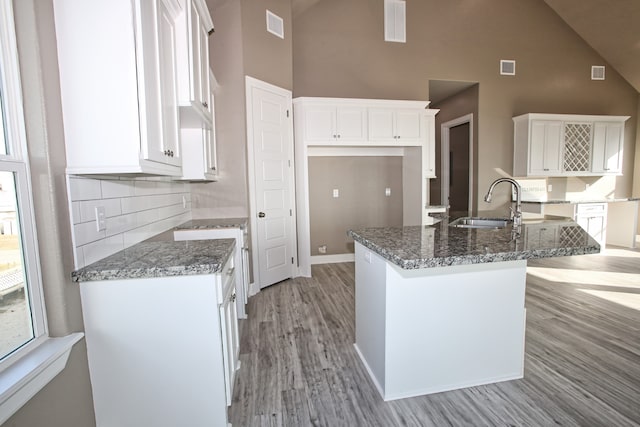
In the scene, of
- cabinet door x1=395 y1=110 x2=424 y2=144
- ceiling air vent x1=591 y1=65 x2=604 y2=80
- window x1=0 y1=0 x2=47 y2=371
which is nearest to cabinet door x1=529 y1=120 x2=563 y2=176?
ceiling air vent x1=591 y1=65 x2=604 y2=80

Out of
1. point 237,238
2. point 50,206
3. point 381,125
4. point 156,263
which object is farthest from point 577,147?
point 50,206

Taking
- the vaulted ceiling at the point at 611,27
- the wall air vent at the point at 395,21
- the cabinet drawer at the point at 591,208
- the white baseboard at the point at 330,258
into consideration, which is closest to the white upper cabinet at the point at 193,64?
the white baseboard at the point at 330,258

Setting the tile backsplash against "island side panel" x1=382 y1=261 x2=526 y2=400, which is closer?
the tile backsplash

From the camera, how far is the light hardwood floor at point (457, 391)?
1.71 meters

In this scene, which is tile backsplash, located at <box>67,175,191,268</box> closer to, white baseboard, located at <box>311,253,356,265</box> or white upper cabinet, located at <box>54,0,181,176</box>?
white upper cabinet, located at <box>54,0,181,176</box>

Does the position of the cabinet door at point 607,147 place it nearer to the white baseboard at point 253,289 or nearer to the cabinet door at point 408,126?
the cabinet door at point 408,126

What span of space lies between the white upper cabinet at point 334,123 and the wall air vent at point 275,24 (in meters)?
0.89

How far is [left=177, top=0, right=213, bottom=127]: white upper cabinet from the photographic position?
1866 mm

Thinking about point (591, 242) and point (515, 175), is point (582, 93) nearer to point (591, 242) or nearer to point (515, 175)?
point (515, 175)

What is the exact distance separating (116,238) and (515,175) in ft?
18.8

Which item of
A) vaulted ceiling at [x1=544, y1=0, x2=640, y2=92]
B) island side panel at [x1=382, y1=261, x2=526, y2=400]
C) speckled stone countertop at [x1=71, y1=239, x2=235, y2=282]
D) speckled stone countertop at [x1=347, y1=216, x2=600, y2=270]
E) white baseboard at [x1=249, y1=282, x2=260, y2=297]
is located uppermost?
vaulted ceiling at [x1=544, y1=0, x2=640, y2=92]

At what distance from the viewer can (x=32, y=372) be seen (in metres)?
1.07

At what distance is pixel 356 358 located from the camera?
2.26 meters

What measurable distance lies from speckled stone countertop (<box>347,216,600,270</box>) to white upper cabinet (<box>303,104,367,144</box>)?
228 cm
